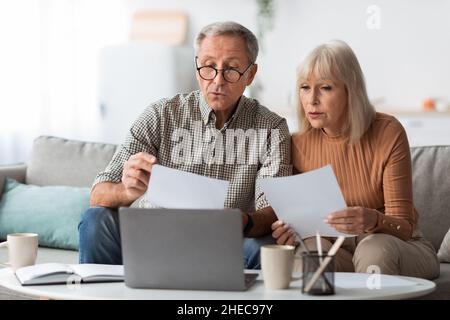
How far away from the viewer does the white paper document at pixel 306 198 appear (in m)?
1.88

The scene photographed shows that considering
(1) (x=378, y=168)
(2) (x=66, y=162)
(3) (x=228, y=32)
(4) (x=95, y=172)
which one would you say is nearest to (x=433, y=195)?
(1) (x=378, y=168)

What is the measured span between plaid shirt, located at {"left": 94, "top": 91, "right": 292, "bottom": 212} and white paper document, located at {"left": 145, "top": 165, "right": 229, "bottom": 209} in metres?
0.63

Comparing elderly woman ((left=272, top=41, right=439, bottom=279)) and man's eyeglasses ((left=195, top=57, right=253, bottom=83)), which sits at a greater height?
man's eyeglasses ((left=195, top=57, right=253, bottom=83))

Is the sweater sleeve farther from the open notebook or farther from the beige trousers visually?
the open notebook

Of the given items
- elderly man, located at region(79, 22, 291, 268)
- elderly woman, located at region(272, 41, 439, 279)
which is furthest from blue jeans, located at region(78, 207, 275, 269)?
elderly woman, located at region(272, 41, 439, 279)

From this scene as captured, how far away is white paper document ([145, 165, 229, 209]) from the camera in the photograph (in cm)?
175

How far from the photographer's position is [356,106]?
2.36 meters

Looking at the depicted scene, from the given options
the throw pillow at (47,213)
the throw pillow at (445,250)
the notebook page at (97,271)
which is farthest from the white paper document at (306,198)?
the throw pillow at (47,213)

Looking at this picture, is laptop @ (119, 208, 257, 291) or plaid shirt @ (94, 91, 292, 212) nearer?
laptop @ (119, 208, 257, 291)

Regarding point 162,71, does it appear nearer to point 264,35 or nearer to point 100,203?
point 264,35

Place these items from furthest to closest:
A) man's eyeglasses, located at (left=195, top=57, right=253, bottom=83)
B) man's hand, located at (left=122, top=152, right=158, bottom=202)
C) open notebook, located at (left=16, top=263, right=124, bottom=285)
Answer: man's eyeglasses, located at (left=195, top=57, right=253, bottom=83), man's hand, located at (left=122, top=152, right=158, bottom=202), open notebook, located at (left=16, top=263, right=124, bottom=285)

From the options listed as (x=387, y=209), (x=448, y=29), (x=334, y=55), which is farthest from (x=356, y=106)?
(x=448, y=29)
